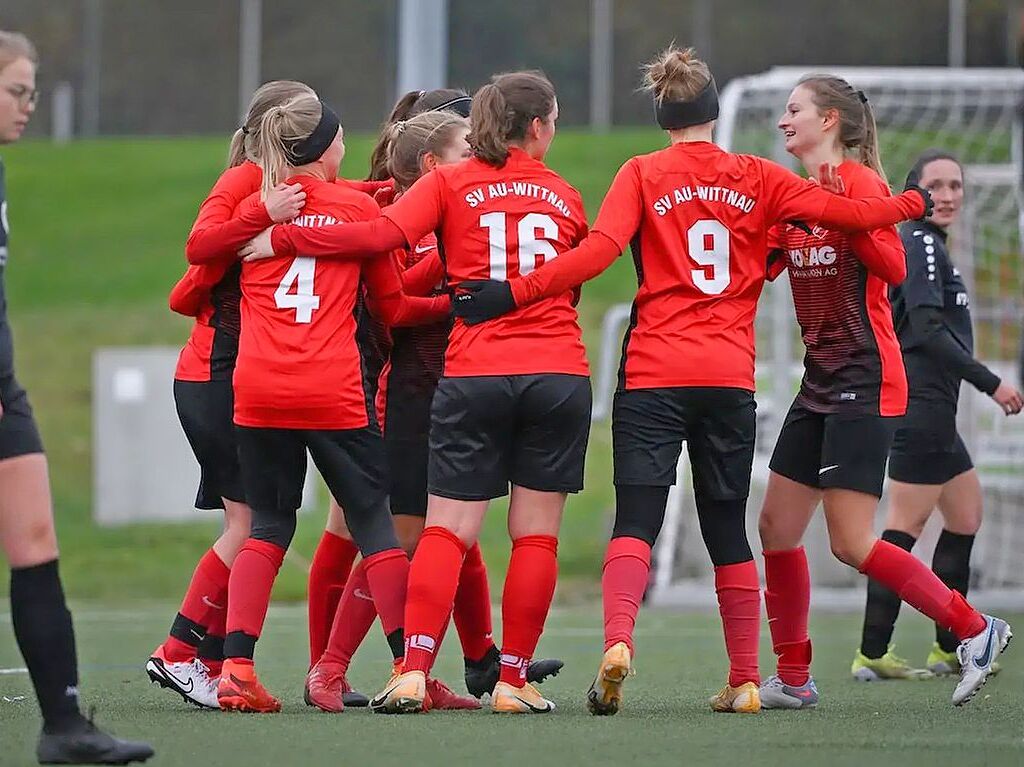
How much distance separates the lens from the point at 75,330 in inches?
894

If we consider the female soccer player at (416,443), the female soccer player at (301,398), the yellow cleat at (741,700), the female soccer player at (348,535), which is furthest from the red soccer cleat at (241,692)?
the yellow cleat at (741,700)

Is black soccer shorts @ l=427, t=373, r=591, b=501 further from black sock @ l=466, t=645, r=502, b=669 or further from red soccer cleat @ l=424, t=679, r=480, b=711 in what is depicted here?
black sock @ l=466, t=645, r=502, b=669

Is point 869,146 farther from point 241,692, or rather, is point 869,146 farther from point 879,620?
point 241,692

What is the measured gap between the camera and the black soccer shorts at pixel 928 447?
698 cm

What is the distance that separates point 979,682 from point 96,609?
6441mm

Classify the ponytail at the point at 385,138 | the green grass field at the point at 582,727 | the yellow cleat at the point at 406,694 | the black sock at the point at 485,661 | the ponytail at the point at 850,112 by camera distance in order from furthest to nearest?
the ponytail at the point at 385,138 < the black sock at the point at 485,661 < the ponytail at the point at 850,112 < the yellow cleat at the point at 406,694 < the green grass field at the point at 582,727

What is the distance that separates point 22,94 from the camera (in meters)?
4.36

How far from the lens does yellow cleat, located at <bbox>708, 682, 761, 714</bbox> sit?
555 cm

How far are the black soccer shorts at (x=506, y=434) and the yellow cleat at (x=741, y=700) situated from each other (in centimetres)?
78

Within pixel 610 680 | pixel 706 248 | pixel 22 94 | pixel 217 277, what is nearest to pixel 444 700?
pixel 610 680

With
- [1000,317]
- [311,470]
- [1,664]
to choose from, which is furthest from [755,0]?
[1,664]

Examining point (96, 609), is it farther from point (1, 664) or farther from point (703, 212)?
point (703, 212)

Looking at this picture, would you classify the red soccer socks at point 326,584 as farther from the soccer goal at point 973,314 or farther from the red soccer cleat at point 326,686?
the soccer goal at point 973,314

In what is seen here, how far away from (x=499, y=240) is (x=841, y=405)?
119 cm
